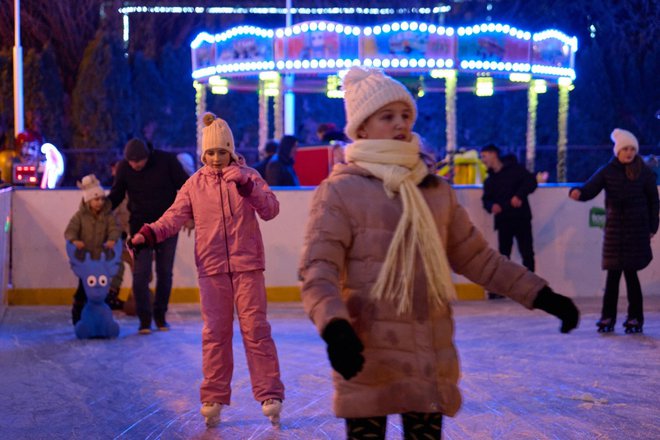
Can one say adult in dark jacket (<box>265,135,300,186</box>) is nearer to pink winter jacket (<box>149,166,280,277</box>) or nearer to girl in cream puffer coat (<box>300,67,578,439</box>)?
pink winter jacket (<box>149,166,280,277</box>)

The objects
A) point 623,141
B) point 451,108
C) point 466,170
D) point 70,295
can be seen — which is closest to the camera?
point 623,141

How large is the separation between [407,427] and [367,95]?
1023 millimetres

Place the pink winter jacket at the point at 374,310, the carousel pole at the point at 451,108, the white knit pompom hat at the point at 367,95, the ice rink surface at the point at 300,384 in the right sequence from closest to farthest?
the pink winter jacket at the point at 374,310, the white knit pompom hat at the point at 367,95, the ice rink surface at the point at 300,384, the carousel pole at the point at 451,108

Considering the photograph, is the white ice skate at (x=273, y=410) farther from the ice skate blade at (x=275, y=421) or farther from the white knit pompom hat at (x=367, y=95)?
the white knit pompom hat at (x=367, y=95)

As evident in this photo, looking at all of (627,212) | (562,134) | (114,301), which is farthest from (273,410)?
(562,134)

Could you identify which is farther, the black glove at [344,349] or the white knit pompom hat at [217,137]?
the white knit pompom hat at [217,137]

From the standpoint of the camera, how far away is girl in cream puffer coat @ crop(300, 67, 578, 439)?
3.14m

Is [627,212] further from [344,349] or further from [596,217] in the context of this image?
[344,349]

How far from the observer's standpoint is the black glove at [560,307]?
321cm

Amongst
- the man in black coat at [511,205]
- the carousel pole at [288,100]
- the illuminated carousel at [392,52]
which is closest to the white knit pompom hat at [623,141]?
the man in black coat at [511,205]

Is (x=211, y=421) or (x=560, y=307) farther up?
(x=560, y=307)

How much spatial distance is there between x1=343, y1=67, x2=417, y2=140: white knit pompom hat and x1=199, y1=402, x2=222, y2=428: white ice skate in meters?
2.29

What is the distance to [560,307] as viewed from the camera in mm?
3215

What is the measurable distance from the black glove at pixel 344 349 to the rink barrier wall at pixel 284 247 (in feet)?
25.9
